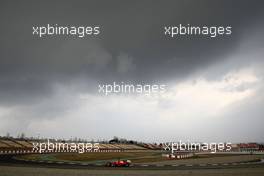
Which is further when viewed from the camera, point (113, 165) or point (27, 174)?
point (113, 165)

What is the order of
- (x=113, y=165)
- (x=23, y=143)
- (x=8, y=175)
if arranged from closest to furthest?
(x=8, y=175) < (x=113, y=165) < (x=23, y=143)

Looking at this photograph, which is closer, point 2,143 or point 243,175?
point 243,175

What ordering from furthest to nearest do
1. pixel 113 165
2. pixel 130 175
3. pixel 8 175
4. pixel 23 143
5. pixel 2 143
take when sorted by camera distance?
pixel 23 143
pixel 2 143
pixel 113 165
pixel 130 175
pixel 8 175

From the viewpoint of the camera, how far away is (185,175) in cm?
2983

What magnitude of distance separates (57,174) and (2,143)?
9016cm

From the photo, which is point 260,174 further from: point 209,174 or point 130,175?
point 130,175

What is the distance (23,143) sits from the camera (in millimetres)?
124188

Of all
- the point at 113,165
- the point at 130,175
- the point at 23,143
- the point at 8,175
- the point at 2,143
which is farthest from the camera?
the point at 23,143

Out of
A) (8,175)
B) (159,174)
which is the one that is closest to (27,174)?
(8,175)

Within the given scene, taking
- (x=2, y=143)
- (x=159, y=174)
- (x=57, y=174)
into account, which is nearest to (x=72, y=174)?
(x=57, y=174)

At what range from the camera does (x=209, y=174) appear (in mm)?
30422

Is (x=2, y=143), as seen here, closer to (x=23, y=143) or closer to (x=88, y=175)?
(x=23, y=143)

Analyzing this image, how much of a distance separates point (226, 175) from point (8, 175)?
19943mm

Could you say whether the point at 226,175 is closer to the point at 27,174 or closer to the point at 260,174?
the point at 260,174
